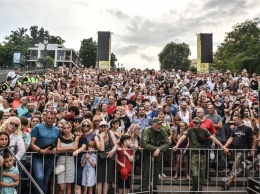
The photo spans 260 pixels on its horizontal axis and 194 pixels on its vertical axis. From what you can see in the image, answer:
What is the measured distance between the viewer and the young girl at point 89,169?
6430 millimetres

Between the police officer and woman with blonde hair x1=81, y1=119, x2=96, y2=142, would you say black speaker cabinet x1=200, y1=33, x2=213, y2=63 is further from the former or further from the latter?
woman with blonde hair x1=81, y1=119, x2=96, y2=142

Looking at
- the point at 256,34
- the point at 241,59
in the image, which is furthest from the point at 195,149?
the point at 256,34

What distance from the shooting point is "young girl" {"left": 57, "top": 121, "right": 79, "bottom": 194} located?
630cm

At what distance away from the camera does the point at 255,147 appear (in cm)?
756

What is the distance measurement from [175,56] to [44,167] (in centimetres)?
7581

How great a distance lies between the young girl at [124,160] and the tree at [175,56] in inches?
2883

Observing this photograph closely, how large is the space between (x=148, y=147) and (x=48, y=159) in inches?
81.2

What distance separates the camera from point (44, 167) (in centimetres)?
630

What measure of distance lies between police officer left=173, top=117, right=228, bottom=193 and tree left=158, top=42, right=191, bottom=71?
72551 millimetres

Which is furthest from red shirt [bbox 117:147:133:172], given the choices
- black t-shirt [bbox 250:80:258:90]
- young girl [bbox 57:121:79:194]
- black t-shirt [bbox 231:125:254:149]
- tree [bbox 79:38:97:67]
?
tree [bbox 79:38:97:67]

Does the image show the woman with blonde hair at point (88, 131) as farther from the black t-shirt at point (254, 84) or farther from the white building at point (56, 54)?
the white building at point (56, 54)

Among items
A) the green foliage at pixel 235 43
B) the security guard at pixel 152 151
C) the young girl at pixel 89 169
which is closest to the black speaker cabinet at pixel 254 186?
the security guard at pixel 152 151

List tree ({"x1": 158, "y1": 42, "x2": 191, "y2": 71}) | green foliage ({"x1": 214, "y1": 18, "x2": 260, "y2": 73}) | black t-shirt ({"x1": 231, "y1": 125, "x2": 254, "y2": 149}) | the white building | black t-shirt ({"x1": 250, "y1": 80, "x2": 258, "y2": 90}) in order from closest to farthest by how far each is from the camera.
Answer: black t-shirt ({"x1": 231, "y1": 125, "x2": 254, "y2": 149})
black t-shirt ({"x1": 250, "y1": 80, "x2": 258, "y2": 90})
green foliage ({"x1": 214, "y1": 18, "x2": 260, "y2": 73})
tree ({"x1": 158, "y1": 42, "x2": 191, "y2": 71})
the white building

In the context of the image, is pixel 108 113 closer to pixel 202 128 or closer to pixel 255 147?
pixel 202 128
